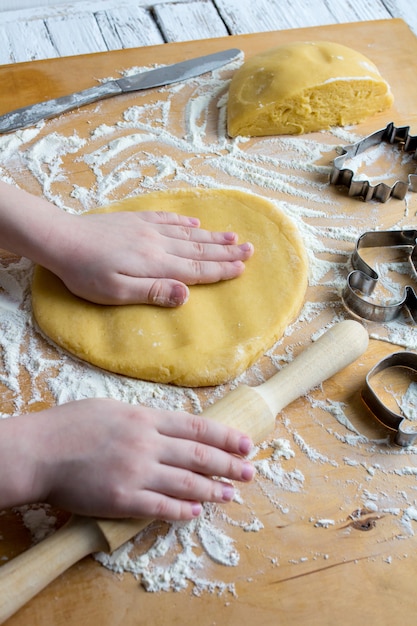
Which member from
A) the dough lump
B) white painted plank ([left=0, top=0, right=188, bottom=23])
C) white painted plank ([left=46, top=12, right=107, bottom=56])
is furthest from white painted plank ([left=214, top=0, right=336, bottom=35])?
the dough lump

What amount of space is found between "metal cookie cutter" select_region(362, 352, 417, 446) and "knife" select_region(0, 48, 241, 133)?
2.64 ft

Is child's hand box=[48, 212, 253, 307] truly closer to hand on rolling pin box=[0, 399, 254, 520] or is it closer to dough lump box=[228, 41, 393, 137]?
hand on rolling pin box=[0, 399, 254, 520]

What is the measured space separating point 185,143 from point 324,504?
2.58 feet

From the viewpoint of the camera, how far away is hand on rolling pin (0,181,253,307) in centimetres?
104

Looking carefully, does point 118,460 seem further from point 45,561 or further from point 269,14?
point 269,14

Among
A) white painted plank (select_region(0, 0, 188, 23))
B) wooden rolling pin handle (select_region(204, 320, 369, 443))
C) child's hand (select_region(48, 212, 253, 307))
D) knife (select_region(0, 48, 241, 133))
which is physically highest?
white painted plank (select_region(0, 0, 188, 23))

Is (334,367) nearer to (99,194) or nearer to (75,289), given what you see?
(75,289)

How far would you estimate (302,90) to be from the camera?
4.36 feet

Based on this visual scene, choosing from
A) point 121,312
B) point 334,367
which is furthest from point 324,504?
point 121,312

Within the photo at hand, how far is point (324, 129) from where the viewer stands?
1405 millimetres

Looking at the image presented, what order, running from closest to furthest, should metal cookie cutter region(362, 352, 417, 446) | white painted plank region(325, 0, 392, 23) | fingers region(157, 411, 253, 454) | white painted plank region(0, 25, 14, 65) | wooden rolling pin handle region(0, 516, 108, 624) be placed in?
wooden rolling pin handle region(0, 516, 108, 624), fingers region(157, 411, 253, 454), metal cookie cutter region(362, 352, 417, 446), white painted plank region(0, 25, 14, 65), white painted plank region(325, 0, 392, 23)

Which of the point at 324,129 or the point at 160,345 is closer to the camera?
the point at 160,345

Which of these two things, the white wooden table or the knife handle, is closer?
the knife handle

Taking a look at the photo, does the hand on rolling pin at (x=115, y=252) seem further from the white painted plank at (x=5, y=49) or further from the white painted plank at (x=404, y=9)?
the white painted plank at (x=404, y=9)
